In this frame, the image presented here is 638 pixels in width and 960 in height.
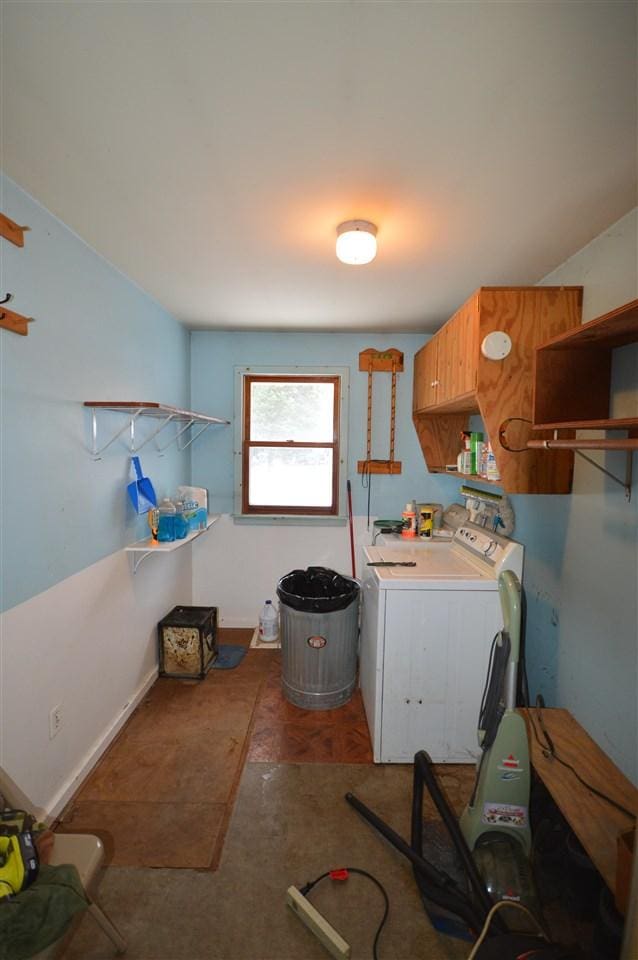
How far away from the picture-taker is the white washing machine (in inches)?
79.8

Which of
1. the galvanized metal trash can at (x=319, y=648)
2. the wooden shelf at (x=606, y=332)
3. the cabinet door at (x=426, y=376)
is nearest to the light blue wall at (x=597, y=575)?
the wooden shelf at (x=606, y=332)

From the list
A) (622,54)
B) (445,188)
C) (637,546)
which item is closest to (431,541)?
(637,546)

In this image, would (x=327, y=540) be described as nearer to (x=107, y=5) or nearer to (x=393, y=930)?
(x=393, y=930)

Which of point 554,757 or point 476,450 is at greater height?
point 476,450

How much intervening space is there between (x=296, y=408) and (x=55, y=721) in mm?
2415

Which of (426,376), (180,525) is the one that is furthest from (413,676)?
(426,376)

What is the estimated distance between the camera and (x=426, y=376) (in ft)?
9.24

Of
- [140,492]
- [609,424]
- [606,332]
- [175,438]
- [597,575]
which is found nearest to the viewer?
[609,424]

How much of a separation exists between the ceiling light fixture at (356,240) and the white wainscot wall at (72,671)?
1.70m

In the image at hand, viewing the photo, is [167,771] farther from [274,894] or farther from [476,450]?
[476,450]

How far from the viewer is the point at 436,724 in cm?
210

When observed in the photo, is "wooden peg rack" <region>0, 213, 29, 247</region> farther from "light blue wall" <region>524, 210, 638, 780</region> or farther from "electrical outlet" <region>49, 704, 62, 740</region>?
"light blue wall" <region>524, 210, 638, 780</region>

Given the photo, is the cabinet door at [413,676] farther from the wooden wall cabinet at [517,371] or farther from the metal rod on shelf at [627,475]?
the metal rod on shelf at [627,475]

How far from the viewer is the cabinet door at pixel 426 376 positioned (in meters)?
2.60
